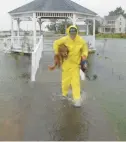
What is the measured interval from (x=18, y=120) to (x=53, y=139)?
4.40ft

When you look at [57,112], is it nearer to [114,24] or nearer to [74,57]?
[74,57]

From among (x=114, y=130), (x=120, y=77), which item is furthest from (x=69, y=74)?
(x=120, y=77)

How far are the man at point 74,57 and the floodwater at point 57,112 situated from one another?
42cm

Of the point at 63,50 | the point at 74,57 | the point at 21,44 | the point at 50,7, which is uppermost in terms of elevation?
the point at 50,7

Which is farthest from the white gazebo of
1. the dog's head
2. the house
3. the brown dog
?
the house

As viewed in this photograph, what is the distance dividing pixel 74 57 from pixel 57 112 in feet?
4.55

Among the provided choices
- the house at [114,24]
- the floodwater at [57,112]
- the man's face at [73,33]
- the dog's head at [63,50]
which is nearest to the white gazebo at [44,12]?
the floodwater at [57,112]

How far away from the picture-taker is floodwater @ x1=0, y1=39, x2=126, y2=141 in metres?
6.31

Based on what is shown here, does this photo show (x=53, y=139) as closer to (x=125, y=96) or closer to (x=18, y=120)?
(x=18, y=120)

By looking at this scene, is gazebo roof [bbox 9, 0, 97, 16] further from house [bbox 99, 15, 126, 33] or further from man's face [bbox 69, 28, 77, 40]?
house [bbox 99, 15, 126, 33]

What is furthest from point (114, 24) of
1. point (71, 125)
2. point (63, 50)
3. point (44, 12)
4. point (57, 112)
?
point (71, 125)

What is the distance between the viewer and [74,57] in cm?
847

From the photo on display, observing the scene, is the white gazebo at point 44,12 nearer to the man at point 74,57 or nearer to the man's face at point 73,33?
the man at point 74,57

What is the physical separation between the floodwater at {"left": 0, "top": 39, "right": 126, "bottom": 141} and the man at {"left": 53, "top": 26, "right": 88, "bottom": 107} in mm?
420
